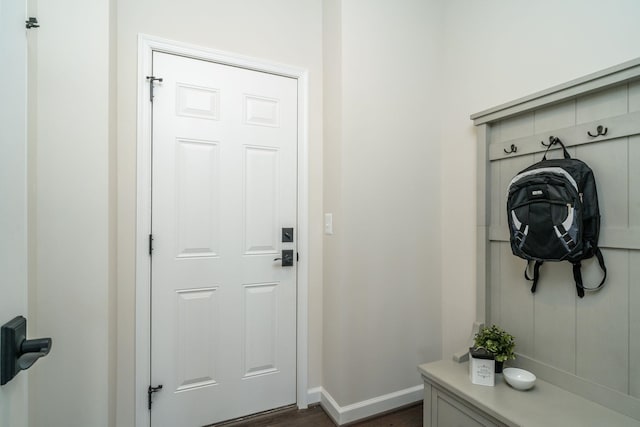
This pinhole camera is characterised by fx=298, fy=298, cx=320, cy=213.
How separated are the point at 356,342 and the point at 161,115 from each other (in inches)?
69.8

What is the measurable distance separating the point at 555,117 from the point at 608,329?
0.99 metres

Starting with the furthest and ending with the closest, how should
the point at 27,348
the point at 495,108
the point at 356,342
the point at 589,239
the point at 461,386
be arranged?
the point at 356,342, the point at 495,108, the point at 461,386, the point at 589,239, the point at 27,348

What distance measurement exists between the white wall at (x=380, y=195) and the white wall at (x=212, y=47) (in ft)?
0.30

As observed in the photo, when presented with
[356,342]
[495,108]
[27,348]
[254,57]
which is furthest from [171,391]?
[495,108]

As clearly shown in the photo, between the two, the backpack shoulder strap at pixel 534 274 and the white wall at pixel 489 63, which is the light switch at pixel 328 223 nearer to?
the white wall at pixel 489 63

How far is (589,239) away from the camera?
1.26 meters

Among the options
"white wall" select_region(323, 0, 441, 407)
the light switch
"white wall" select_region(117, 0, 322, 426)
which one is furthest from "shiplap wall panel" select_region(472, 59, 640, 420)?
"white wall" select_region(117, 0, 322, 426)

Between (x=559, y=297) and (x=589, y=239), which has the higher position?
(x=589, y=239)

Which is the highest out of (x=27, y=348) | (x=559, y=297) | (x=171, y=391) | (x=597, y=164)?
(x=597, y=164)

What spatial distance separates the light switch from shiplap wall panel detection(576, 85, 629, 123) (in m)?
1.35

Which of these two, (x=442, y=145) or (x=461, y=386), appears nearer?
(x=461, y=386)

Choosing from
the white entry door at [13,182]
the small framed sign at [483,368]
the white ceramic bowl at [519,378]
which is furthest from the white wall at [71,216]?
the white ceramic bowl at [519,378]

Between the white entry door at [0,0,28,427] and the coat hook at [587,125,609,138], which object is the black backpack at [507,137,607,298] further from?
the white entry door at [0,0,28,427]

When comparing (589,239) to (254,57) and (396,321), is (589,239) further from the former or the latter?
(254,57)
